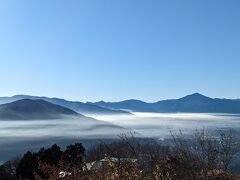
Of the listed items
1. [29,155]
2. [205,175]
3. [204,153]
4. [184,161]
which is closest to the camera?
[205,175]

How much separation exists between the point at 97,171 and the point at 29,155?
56.9 meters

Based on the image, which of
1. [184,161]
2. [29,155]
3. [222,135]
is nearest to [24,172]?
[29,155]

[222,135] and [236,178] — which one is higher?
[222,135]

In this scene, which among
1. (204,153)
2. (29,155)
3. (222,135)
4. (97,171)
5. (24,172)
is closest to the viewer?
(97,171)

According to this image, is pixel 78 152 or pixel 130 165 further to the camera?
pixel 78 152

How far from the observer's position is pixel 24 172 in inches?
2530

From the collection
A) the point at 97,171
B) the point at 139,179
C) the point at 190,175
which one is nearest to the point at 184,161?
the point at 190,175

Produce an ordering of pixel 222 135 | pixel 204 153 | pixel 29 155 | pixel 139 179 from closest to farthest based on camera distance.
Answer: pixel 139 179, pixel 204 153, pixel 222 135, pixel 29 155

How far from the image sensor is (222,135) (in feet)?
79.1

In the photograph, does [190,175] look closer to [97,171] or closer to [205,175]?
[205,175]

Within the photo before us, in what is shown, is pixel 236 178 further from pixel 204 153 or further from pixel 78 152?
pixel 78 152

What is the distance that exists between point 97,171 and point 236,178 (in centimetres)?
535

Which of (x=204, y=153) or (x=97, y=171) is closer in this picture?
(x=97, y=171)

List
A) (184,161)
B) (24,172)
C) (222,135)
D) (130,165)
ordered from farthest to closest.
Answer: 1. (24,172)
2. (222,135)
3. (184,161)
4. (130,165)
